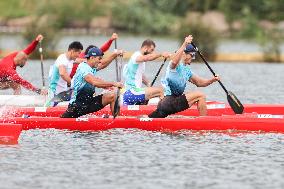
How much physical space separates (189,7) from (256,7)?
647 centimetres

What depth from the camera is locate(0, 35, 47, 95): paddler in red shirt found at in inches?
1246

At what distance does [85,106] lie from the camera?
90.0ft

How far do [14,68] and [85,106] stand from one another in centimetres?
526

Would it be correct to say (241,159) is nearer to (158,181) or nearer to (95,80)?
(158,181)

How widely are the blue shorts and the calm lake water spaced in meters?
2.90

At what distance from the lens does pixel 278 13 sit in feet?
331

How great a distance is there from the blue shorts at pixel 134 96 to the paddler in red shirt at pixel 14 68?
2.73 m

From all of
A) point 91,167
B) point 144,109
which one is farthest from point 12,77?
point 91,167

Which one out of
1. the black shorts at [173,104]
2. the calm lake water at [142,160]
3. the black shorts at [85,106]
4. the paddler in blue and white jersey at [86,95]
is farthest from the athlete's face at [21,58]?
the black shorts at [173,104]

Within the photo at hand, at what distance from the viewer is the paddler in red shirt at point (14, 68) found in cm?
3166

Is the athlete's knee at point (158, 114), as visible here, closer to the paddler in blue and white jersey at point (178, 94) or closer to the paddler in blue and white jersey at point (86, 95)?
the paddler in blue and white jersey at point (178, 94)

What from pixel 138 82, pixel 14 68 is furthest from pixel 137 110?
pixel 14 68

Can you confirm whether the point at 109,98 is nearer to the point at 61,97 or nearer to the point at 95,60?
the point at 95,60

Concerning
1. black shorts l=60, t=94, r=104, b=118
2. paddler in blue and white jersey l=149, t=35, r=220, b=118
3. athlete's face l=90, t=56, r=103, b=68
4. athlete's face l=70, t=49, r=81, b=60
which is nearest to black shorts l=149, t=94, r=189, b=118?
paddler in blue and white jersey l=149, t=35, r=220, b=118
